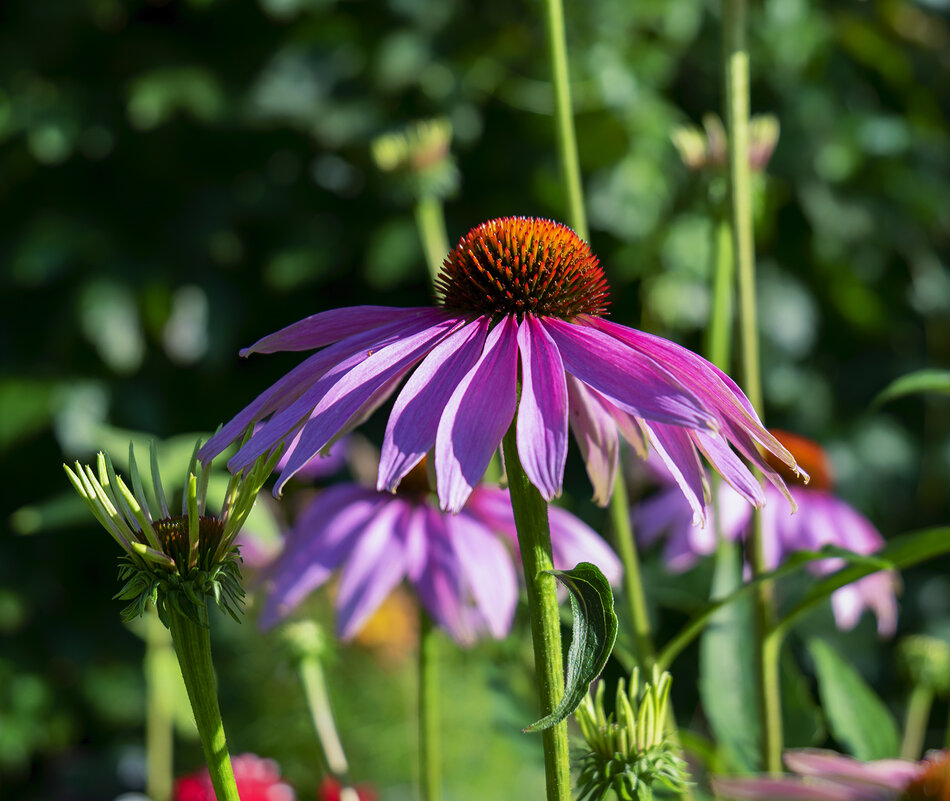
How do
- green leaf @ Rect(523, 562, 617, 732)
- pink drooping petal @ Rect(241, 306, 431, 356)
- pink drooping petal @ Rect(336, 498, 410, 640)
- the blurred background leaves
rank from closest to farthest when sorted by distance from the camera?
1. green leaf @ Rect(523, 562, 617, 732)
2. pink drooping petal @ Rect(241, 306, 431, 356)
3. pink drooping petal @ Rect(336, 498, 410, 640)
4. the blurred background leaves

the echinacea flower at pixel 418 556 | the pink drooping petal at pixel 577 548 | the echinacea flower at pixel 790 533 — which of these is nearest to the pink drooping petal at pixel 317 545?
the echinacea flower at pixel 418 556

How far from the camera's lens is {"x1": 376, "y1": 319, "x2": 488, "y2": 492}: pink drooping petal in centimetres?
30

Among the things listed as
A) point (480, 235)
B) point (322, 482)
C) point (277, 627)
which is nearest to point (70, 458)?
point (322, 482)

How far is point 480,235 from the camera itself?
447mm

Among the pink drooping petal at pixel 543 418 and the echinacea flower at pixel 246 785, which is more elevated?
the pink drooping petal at pixel 543 418

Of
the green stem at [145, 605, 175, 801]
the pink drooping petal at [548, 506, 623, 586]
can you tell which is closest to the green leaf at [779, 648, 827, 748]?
the pink drooping petal at [548, 506, 623, 586]

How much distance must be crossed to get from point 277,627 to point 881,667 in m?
1.37

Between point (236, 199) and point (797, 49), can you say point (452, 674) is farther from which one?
point (797, 49)

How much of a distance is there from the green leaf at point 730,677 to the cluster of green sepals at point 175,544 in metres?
0.32

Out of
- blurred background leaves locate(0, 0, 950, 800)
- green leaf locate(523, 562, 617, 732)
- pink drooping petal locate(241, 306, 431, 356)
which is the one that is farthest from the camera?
blurred background leaves locate(0, 0, 950, 800)

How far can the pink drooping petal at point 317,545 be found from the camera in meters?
0.56

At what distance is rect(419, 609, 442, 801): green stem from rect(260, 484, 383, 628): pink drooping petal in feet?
0.23

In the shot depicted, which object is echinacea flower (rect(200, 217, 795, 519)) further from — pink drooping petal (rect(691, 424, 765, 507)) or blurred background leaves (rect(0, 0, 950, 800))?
blurred background leaves (rect(0, 0, 950, 800))

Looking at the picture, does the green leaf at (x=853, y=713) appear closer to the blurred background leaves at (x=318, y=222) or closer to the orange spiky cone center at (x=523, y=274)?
the orange spiky cone center at (x=523, y=274)
